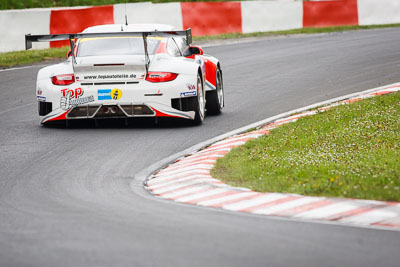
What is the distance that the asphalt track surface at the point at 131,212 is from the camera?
5.66m

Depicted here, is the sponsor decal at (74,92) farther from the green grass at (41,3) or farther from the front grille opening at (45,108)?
the green grass at (41,3)

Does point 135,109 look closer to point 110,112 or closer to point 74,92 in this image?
point 110,112

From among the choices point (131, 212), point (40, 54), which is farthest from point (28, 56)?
point (131, 212)

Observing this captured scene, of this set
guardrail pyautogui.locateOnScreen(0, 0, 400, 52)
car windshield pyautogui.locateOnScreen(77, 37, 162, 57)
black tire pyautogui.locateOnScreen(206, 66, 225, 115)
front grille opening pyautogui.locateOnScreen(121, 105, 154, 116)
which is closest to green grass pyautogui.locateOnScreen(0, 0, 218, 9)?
guardrail pyautogui.locateOnScreen(0, 0, 400, 52)

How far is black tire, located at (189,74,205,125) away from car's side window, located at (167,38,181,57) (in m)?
0.55

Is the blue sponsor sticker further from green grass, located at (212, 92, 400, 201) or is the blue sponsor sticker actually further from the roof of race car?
green grass, located at (212, 92, 400, 201)

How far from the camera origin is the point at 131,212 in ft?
23.0

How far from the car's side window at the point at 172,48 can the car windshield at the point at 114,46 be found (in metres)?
0.19

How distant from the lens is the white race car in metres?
11.9

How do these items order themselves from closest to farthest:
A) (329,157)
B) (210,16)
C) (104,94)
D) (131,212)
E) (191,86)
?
(131,212) < (329,157) < (104,94) < (191,86) < (210,16)

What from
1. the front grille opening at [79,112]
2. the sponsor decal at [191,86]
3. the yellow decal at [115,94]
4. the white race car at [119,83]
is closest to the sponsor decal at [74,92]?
the white race car at [119,83]

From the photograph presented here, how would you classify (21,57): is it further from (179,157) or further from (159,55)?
(179,157)

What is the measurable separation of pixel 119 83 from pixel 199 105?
4.10ft

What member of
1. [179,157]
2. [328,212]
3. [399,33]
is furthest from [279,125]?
[399,33]
